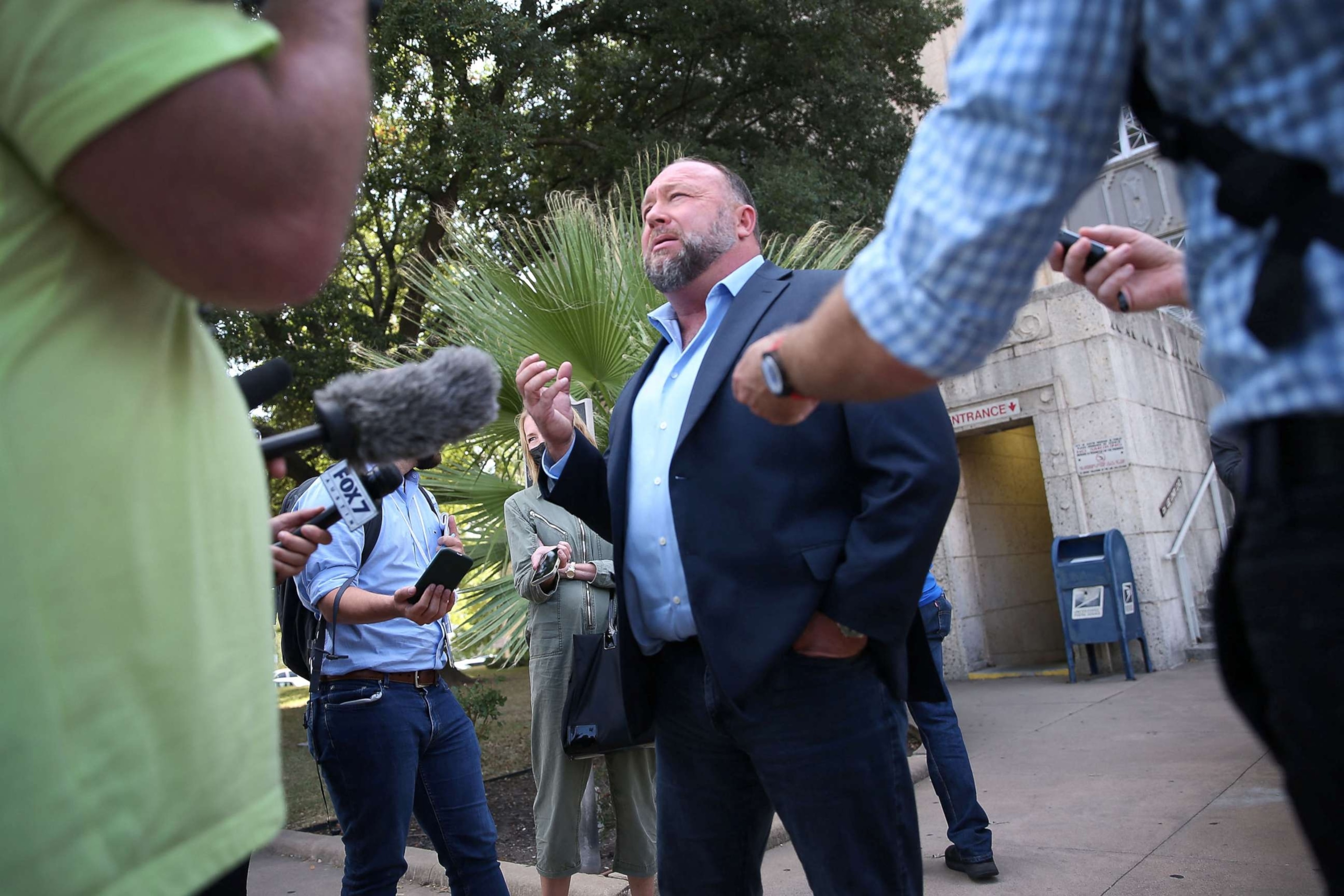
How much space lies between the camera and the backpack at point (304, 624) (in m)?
3.25

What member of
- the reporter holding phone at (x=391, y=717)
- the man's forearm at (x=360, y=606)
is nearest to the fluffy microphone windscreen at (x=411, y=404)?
the reporter holding phone at (x=391, y=717)

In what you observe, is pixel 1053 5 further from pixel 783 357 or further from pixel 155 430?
pixel 155 430

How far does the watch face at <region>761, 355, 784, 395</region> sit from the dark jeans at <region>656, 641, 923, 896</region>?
0.93m

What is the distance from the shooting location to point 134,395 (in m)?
0.92

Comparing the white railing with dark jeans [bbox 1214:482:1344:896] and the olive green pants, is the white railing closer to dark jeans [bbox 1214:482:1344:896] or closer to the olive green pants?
Answer: the olive green pants

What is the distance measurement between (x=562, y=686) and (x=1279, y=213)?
3.80 meters

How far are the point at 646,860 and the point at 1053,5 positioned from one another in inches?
147

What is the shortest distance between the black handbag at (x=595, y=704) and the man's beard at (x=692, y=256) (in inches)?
59.6

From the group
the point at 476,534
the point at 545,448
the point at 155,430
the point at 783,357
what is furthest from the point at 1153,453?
the point at 155,430

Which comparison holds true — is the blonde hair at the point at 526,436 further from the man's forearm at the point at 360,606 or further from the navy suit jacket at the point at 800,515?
the navy suit jacket at the point at 800,515

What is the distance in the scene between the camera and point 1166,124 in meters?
1.03

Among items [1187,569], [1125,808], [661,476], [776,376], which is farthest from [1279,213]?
[1187,569]

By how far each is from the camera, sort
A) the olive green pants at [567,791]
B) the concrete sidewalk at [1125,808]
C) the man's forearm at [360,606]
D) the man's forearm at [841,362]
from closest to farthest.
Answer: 1. the man's forearm at [841,362]
2. the man's forearm at [360,606]
3. the concrete sidewalk at [1125,808]
4. the olive green pants at [567,791]

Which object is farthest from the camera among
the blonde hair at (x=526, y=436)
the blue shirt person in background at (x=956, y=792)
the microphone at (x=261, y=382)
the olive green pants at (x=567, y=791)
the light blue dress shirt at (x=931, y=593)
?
the light blue dress shirt at (x=931, y=593)
